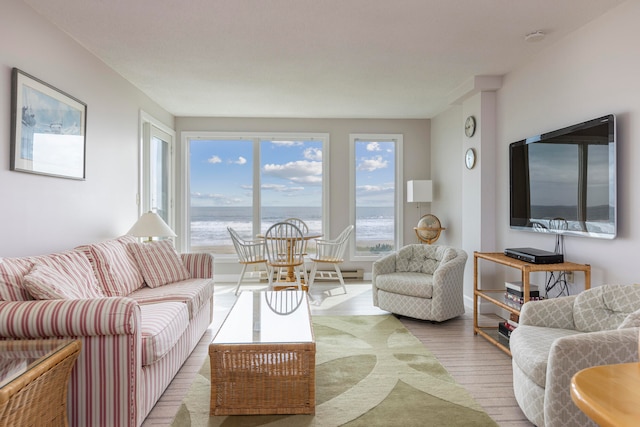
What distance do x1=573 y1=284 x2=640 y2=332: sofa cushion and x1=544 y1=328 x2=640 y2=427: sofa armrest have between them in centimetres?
48

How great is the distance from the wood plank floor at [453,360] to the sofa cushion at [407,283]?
1.05 feet

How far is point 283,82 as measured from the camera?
14.4 feet

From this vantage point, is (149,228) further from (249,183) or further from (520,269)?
(520,269)

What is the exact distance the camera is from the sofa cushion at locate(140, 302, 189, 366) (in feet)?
7.16

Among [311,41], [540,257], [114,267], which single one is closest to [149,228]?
[114,267]

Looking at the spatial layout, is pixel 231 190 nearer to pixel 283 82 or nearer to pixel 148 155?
pixel 148 155

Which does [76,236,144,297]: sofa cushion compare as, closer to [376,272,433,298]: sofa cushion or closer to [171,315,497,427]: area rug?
[171,315,497,427]: area rug

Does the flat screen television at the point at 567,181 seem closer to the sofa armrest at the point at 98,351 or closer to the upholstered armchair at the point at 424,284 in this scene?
the upholstered armchair at the point at 424,284

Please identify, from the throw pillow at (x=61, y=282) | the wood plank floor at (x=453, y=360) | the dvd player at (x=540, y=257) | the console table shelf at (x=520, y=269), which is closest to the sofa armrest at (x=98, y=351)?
the throw pillow at (x=61, y=282)

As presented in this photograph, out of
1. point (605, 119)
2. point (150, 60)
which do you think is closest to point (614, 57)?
point (605, 119)

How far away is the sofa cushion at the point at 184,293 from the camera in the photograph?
9.86ft

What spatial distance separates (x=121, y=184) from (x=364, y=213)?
11.8ft

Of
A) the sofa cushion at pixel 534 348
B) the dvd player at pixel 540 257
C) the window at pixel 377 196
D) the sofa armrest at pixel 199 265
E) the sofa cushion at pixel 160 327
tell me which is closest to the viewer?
the sofa cushion at pixel 534 348

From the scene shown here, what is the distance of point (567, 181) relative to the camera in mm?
3102
